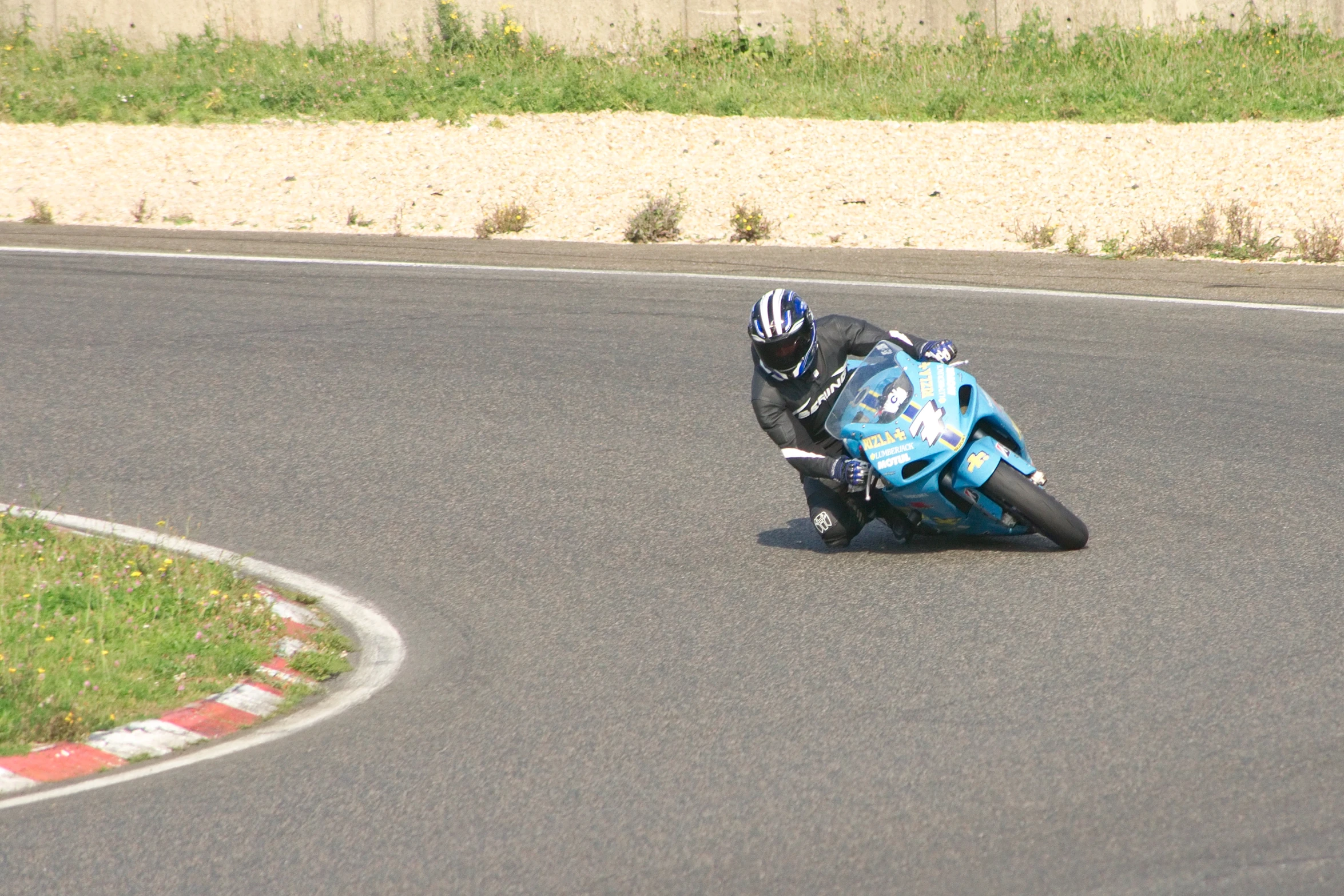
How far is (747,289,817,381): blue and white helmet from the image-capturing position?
782 cm

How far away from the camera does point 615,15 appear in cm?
2753

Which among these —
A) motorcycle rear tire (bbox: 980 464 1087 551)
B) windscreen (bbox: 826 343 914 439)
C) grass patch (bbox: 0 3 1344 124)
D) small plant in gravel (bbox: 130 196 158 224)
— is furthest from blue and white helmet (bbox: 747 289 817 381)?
grass patch (bbox: 0 3 1344 124)

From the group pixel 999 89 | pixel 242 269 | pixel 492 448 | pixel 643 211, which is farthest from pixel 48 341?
pixel 999 89

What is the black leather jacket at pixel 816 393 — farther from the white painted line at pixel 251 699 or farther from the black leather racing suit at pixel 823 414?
the white painted line at pixel 251 699

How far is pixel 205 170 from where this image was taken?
22328mm

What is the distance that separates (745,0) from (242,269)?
13573 mm

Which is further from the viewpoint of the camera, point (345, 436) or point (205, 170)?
point (205, 170)

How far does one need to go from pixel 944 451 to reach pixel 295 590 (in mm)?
3413

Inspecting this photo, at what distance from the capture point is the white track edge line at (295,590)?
233 inches

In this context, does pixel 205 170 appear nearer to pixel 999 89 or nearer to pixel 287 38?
pixel 287 38

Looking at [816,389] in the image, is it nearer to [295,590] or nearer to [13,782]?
[295,590]

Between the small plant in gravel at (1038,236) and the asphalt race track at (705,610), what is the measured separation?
3.30 meters

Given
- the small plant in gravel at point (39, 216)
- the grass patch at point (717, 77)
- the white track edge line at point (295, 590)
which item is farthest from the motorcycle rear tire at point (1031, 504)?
the grass patch at point (717, 77)

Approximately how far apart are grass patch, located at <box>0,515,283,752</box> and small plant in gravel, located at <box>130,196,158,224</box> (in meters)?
12.4
